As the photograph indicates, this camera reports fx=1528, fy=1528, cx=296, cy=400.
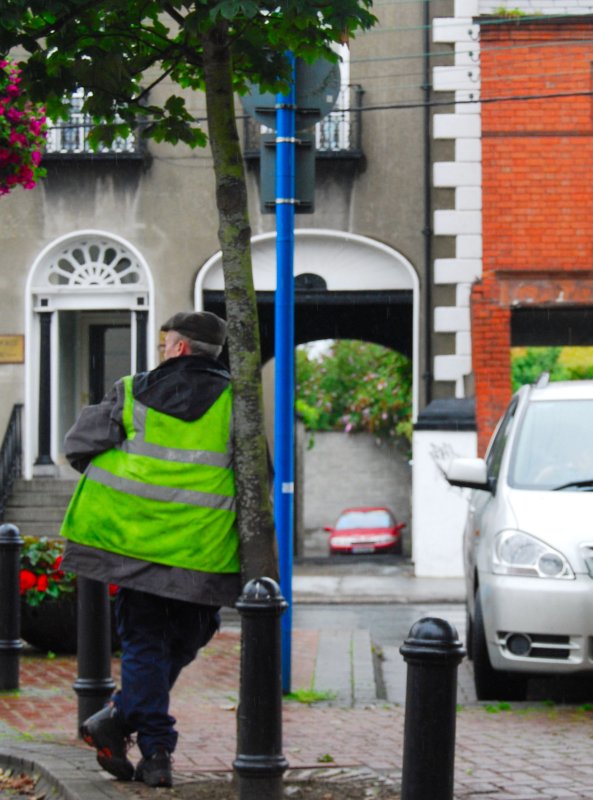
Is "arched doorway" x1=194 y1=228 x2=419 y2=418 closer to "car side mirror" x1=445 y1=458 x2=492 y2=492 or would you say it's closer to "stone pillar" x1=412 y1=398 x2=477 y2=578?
"stone pillar" x1=412 y1=398 x2=477 y2=578

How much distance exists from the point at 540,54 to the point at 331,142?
295cm

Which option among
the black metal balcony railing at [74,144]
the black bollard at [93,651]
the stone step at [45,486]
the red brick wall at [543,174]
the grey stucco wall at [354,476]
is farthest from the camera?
the grey stucco wall at [354,476]

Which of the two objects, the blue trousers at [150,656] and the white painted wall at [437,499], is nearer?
the blue trousers at [150,656]

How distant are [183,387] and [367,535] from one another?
2945 centimetres

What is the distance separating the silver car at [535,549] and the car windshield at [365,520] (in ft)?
86.4

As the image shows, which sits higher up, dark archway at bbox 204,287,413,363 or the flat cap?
dark archway at bbox 204,287,413,363

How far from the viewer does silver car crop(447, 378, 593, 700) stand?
777cm

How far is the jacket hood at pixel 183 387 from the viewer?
18.7 feet

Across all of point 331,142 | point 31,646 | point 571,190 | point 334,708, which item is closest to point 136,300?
point 331,142

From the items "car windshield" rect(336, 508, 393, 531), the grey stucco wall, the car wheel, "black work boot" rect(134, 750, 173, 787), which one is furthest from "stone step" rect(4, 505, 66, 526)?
the grey stucco wall

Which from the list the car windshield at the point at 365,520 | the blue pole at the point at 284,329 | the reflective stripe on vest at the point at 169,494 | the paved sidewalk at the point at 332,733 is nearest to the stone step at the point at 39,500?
the paved sidewalk at the point at 332,733

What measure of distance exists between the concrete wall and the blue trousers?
3943cm

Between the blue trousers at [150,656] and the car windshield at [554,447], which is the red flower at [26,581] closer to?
the car windshield at [554,447]

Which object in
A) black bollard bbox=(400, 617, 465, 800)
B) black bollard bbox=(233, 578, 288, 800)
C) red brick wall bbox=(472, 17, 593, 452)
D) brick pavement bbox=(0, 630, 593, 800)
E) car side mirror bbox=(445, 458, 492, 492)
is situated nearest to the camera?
black bollard bbox=(400, 617, 465, 800)
